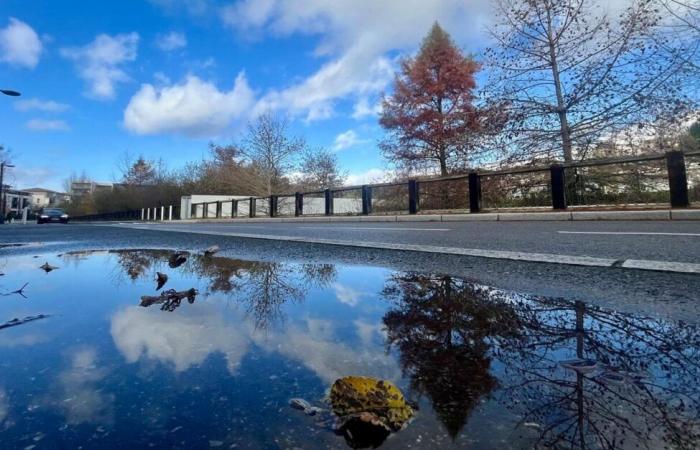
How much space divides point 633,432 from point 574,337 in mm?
585

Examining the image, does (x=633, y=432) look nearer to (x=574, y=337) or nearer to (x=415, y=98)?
(x=574, y=337)

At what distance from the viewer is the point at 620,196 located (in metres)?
10.4

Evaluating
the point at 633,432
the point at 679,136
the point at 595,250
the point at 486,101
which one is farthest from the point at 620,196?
the point at 633,432

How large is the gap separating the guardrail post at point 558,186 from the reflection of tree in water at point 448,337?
10.2 meters

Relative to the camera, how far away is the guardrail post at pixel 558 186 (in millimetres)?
10656

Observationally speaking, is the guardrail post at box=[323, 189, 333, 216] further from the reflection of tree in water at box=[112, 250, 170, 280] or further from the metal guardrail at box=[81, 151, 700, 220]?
the reflection of tree in water at box=[112, 250, 170, 280]

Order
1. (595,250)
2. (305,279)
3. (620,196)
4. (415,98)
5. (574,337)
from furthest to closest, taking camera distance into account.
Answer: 1. (415,98)
2. (620,196)
3. (595,250)
4. (305,279)
5. (574,337)

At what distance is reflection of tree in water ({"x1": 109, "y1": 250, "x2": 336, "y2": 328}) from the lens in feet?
6.15

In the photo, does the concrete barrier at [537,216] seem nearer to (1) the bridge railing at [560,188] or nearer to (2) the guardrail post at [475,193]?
(1) the bridge railing at [560,188]

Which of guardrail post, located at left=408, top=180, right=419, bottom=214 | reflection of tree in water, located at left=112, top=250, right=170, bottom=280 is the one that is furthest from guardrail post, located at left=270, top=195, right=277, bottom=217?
reflection of tree in water, located at left=112, top=250, right=170, bottom=280

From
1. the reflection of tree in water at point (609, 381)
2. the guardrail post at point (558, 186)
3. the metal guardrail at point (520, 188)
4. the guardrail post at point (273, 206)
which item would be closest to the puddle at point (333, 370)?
the reflection of tree in water at point (609, 381)

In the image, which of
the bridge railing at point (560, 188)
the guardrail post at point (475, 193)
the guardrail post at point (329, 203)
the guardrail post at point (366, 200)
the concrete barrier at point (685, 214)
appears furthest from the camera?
the guardrail post at point (329, 203)

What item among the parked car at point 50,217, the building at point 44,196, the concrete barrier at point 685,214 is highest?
the building at point 44,196

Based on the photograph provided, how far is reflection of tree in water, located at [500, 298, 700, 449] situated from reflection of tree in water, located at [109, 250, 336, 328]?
1.00m
